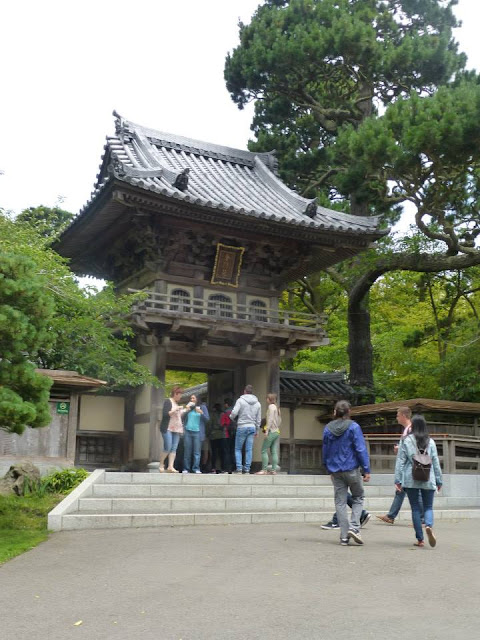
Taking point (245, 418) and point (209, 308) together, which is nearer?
point (245, 418)

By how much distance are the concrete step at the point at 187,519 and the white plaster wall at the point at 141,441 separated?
7.71 meters

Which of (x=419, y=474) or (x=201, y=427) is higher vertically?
(x=201, y=427)

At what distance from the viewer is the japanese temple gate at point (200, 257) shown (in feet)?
59.3

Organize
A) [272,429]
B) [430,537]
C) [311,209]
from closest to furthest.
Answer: [430,537] → [272,429] → [311,209]

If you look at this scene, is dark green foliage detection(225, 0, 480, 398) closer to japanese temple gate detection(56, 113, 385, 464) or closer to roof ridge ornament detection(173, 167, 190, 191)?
japanese temple gate detection(56, 113, 385, 464)

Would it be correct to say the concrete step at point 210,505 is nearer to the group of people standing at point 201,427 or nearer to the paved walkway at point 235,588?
the paved walkway at point 235,588

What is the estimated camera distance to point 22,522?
10.4 m

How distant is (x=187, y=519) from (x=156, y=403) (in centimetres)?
829

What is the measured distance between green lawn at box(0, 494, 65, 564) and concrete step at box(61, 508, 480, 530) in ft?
1.70

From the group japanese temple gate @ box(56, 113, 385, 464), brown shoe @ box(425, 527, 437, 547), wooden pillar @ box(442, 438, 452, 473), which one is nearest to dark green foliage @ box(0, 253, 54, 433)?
brown shoe @ box(425, 527, 437, 547)

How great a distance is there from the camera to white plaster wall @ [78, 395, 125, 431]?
61.5ft

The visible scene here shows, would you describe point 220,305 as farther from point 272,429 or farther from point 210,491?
point 210,491

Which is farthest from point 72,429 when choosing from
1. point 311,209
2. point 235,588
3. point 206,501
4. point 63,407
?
point 235,588

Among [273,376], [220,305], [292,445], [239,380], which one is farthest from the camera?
[292,445]
